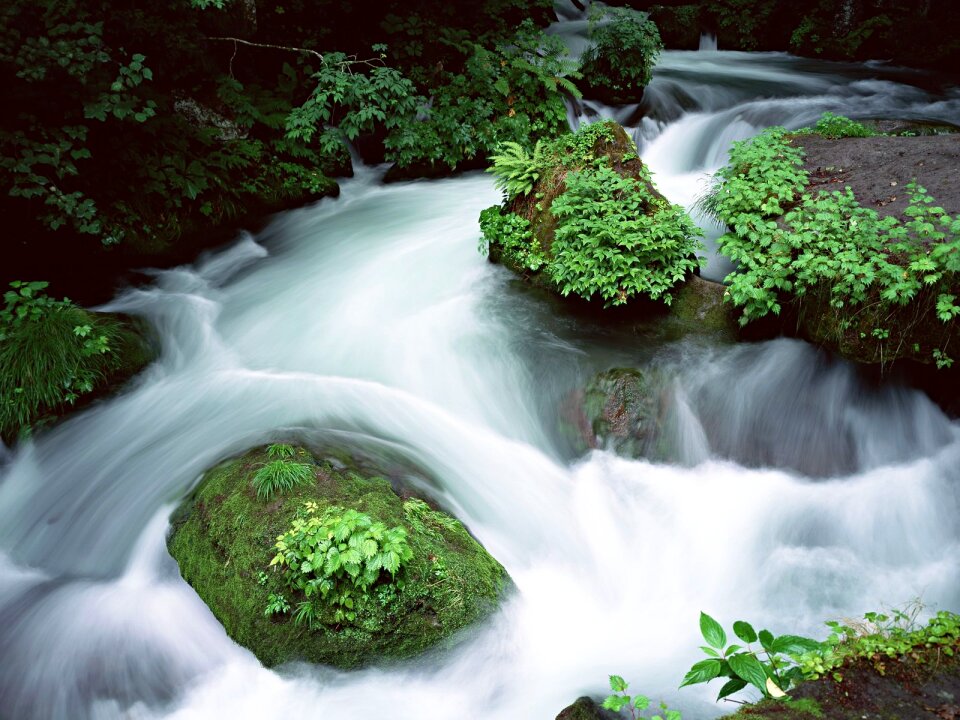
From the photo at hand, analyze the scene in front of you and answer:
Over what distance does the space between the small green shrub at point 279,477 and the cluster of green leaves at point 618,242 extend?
3.00 metres

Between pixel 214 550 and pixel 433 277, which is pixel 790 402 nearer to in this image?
pixel 433 277

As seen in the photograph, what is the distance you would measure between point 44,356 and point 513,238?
4.50 meters

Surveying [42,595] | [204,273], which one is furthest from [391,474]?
[204,273]

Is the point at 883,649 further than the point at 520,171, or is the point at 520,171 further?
the point at 520,171

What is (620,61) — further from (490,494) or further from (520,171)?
(490,494)

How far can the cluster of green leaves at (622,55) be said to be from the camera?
35.3 ft

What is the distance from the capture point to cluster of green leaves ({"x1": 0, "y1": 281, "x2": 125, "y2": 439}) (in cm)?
555

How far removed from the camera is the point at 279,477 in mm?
4199

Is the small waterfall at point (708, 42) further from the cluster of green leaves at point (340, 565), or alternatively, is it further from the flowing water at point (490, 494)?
the cluster of green leaves at point (340, 565)

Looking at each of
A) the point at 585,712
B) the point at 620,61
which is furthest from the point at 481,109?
the point at 585,712

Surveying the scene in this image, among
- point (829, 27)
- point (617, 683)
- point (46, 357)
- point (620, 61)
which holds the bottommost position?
point (617, 683)

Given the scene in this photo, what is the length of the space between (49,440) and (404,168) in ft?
20.3

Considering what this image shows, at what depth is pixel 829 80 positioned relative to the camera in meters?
12.1

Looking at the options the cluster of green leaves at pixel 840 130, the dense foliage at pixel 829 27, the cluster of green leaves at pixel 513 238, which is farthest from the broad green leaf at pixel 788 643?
the dense foliage at pixel 829 27
